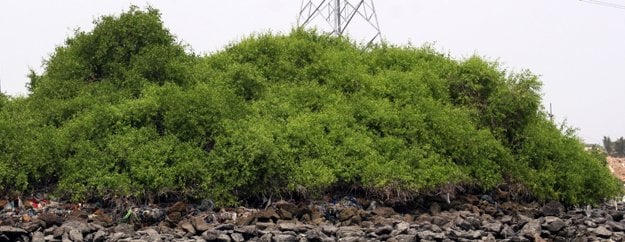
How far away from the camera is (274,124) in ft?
46.8

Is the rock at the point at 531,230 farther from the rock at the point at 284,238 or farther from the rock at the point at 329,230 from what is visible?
the rock at the point at 284,238

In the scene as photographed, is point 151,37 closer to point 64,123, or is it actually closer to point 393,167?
point 64,123

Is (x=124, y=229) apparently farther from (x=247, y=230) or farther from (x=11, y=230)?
(x=247, y=230)

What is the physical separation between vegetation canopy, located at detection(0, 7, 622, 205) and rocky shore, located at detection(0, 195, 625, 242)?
1.29 feet

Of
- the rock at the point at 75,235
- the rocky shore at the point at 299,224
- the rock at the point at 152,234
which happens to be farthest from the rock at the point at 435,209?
the rock at the point at 75,235

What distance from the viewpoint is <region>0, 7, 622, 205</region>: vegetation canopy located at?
519 inches

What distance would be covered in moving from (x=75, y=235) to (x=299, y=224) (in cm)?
327

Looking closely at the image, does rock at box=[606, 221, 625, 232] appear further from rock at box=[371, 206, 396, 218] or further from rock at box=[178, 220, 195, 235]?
rock at box=[178, 220, 195, 235]

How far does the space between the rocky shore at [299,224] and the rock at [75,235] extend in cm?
1

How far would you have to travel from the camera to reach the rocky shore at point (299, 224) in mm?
11500

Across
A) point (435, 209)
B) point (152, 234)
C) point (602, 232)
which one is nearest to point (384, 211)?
point (435, 209)

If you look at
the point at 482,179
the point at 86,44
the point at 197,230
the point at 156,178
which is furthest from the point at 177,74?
the point at 482,179

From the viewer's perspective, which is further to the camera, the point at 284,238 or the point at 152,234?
the point at 152,234

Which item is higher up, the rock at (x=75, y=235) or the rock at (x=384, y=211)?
the rock at (x=384, y=211)
